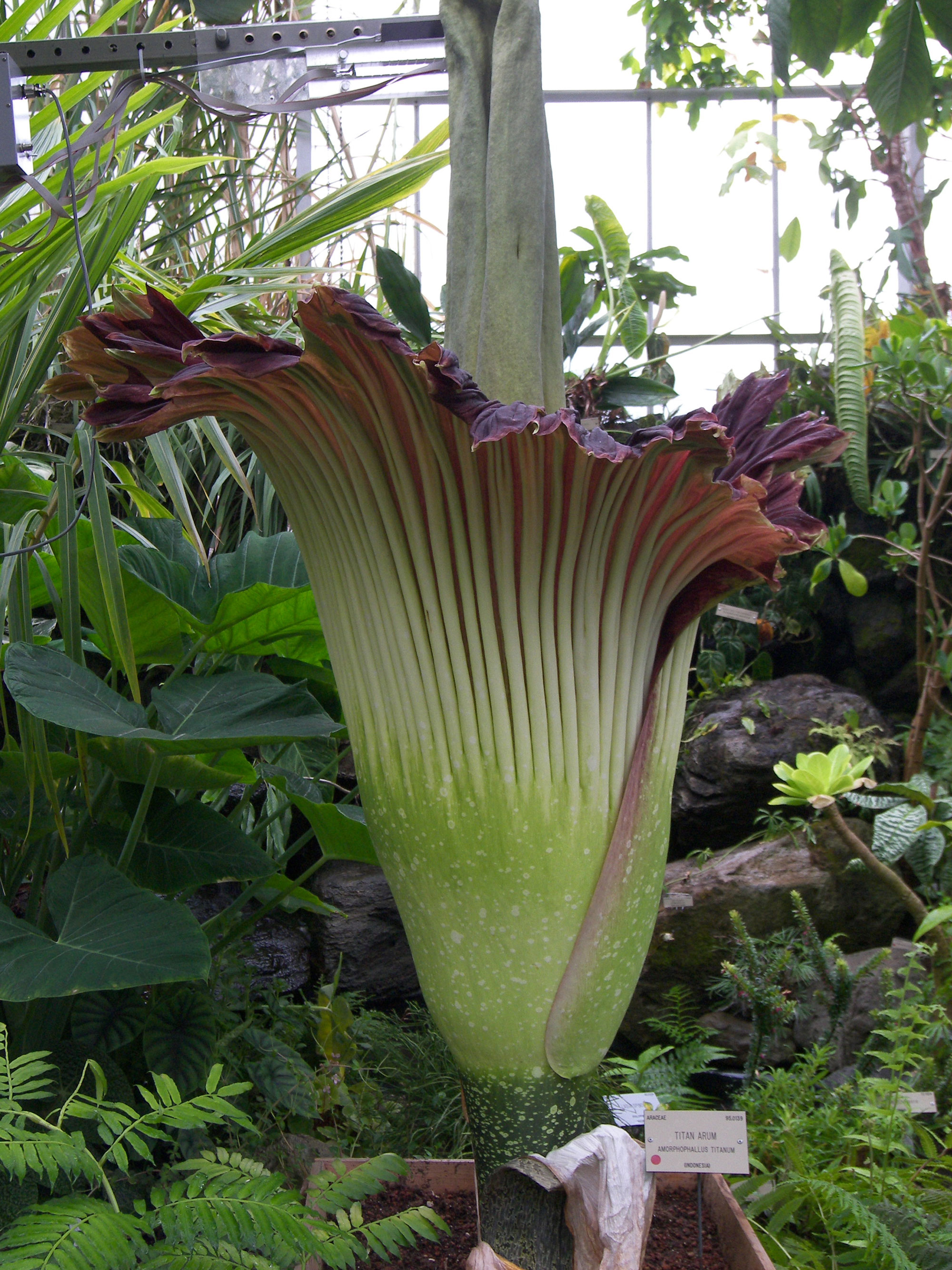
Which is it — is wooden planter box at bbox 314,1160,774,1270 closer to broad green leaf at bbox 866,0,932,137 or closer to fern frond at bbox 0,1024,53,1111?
fern frond at bbox 0,1024,53,1111

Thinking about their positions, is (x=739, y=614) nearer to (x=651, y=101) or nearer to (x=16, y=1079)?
(x=16, y=1079)

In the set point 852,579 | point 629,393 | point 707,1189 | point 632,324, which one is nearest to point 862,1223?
point 707,1189

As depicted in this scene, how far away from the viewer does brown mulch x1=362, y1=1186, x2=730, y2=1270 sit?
102 centimetres

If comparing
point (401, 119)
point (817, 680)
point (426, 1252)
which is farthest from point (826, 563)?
point (401, 119)

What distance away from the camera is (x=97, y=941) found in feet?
3.49

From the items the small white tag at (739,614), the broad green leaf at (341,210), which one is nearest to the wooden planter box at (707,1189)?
the broad green leaf at (341,210)

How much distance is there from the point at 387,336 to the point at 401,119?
6.57m

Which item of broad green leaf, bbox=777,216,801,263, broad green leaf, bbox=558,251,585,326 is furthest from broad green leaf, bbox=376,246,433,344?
broad green leaf, bbox=777,216,801,263

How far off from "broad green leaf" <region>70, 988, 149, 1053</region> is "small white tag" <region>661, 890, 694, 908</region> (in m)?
2.06

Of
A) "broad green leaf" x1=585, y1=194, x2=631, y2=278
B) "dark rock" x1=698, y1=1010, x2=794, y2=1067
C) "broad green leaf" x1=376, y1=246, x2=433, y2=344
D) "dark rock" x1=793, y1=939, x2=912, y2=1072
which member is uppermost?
"broad green leaf" x1=585, y1=194, x2=631, y2=278

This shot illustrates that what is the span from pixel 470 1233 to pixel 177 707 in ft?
2.40

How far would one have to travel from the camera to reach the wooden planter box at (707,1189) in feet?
3.29

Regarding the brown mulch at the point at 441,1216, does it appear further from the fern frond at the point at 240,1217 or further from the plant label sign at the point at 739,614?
the plant label sign at the point at 739,614

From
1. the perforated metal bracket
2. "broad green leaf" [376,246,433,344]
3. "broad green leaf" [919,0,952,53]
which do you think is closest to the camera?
"broad green leaf" [919,0,952,53]
